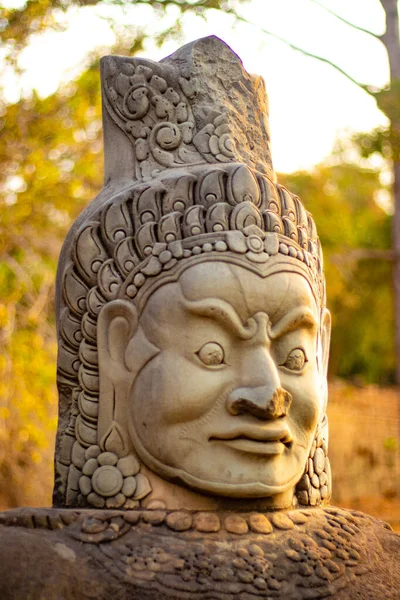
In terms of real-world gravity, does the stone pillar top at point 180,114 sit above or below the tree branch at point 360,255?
below

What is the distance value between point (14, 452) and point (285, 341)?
5742 mm

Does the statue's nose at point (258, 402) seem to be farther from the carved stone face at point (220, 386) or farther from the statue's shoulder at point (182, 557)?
the statue's shoulder at point (182, 557)

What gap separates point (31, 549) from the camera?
2.67m

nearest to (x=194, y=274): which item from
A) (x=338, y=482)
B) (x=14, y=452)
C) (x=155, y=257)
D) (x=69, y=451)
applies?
(x=155, y=257)

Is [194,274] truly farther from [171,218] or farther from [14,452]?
[14,452]

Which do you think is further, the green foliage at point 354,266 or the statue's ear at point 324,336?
the green foliage at point 354,266

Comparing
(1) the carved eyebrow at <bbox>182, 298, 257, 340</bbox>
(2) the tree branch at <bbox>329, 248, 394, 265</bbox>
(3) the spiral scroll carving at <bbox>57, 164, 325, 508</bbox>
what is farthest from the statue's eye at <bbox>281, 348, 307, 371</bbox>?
(2) the tree branch at <bbox>329, 248, 394, 265</bbox>

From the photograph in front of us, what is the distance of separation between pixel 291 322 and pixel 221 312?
31cm

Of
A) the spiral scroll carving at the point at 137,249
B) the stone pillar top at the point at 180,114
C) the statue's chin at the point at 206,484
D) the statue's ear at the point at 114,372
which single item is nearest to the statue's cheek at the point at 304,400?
the statue's chin at the point at 206,484

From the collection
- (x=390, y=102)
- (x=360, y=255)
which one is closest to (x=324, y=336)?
(x=390, y=102)

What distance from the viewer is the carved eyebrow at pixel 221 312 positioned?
9.86 feet

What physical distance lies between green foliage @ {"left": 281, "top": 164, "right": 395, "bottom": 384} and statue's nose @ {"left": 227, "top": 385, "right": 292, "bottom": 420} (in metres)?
7.32

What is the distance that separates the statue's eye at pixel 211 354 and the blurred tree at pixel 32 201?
4.69m

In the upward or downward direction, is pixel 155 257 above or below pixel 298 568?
above
